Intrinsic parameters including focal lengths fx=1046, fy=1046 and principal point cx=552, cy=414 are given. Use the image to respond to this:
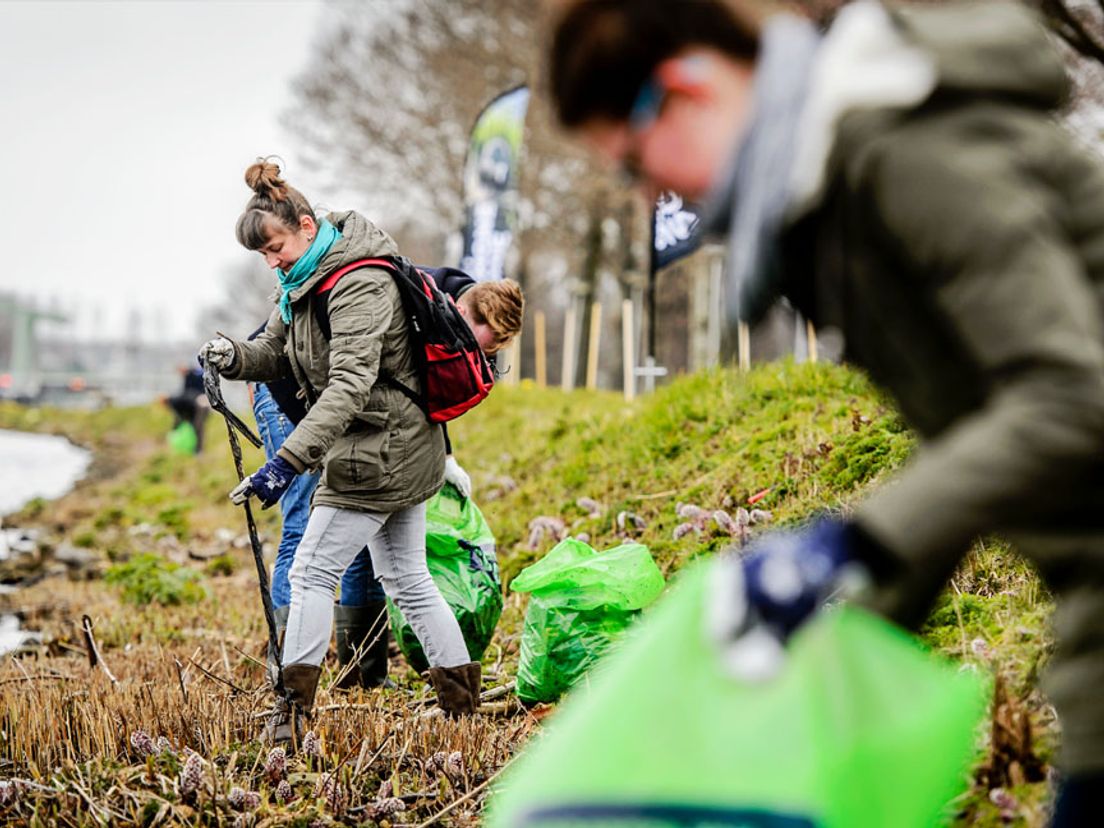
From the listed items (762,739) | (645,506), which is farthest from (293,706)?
(645,506)

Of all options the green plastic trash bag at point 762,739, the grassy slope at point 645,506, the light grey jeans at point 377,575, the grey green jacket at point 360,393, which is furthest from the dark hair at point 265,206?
the green plastic trash bag at point 762,739

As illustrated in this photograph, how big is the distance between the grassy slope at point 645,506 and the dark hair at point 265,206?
5.32 feet

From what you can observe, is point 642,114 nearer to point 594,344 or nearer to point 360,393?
point 360,393

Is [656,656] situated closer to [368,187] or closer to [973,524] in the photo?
[973,524]

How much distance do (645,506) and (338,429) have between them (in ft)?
9.29

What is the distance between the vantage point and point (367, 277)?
142 inches

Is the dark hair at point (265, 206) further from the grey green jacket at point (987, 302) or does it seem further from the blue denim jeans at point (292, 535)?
the grey green jacket at point (987, 302)

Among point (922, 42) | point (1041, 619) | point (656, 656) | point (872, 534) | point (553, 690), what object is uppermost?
point (922, 42)

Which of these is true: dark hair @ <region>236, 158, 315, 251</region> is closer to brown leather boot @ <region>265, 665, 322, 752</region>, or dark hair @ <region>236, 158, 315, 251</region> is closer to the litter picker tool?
the litter picker tool

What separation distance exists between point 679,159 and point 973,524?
61cm

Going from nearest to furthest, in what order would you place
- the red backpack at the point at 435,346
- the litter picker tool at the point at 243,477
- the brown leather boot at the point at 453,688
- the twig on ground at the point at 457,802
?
the twig on ground at the point at 457,802
the litter picker tool at the point at 243,477
the red backpack at the point at 435,346
the brown leather boot at the point at 453,688

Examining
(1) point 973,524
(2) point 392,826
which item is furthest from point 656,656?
(2) point 392,826

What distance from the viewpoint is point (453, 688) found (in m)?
3.84

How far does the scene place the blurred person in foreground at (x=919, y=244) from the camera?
1154 mm
